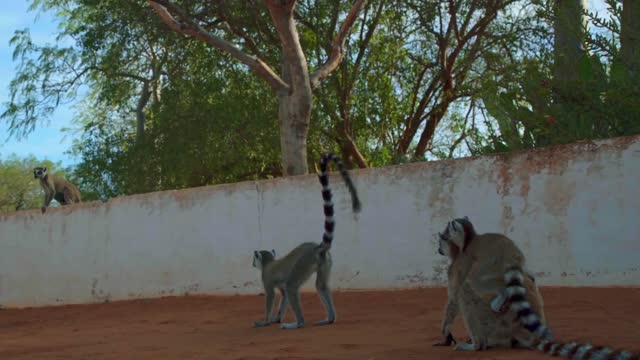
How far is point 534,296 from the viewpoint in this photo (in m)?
5.99

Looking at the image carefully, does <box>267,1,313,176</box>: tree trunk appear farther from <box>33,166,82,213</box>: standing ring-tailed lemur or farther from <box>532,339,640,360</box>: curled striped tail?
<box>532,339,640,360</box>: curled striped tail

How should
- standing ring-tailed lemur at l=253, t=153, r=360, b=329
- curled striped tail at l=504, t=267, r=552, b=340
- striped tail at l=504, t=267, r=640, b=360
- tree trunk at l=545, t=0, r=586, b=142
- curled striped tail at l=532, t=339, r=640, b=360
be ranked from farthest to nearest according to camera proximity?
1. tree trunk at l=545, t=0, r=586, b=142
2. standing ring-tailed lemur at l=253, t=153, r=360, b=329
3. curled striped tail at l=504, t=267, r=552, b=340
4. striped tail at l=504, t=267, r=640, b=360
5. curled striped tail at l=532, t=339, r=640, b=360

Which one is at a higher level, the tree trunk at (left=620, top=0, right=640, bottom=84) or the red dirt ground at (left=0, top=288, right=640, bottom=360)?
the tree trunk at (left=620, top=0, right=640, bottom=84)

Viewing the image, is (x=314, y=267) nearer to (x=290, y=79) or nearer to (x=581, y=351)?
(x=581, y=351)

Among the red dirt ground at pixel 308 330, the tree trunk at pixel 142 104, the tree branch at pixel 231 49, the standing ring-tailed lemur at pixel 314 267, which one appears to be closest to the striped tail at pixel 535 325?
the red dirt ground at pixel 308 330

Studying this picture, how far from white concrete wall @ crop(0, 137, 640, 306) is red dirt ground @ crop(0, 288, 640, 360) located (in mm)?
507

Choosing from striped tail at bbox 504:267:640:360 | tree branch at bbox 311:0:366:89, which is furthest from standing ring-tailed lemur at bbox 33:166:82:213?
striped tail at bbox 504:267:640:360

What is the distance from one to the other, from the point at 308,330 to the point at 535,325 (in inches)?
146

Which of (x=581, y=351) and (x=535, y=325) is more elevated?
(x=535, y=325)

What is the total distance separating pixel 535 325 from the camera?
5.56 m

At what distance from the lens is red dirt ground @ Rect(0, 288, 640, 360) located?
6.88 metres

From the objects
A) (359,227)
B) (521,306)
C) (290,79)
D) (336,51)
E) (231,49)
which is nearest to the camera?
(521,306)

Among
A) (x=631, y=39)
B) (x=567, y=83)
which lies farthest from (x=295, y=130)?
(x=631, y=39)

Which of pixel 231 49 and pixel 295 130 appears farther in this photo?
pixel 231 49
